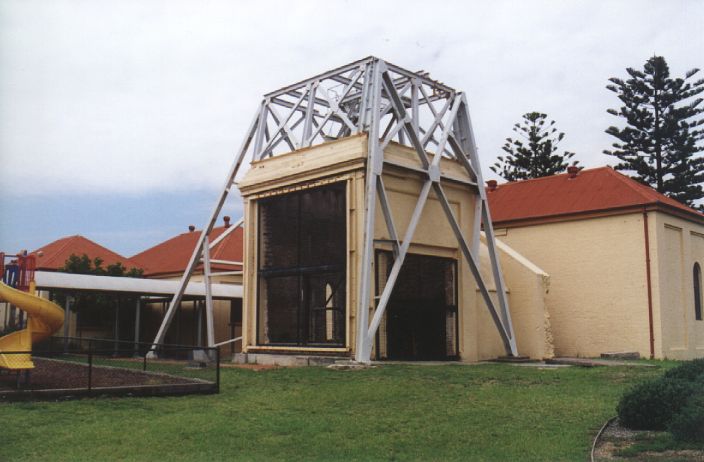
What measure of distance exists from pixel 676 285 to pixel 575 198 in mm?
5175

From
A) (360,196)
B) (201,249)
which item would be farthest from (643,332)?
(201,249)

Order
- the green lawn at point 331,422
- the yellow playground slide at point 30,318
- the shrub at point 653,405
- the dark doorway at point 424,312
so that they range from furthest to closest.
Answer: the dark doorway at point 424,312
the yellow playground slide at point 30,318
the shrub at point 653,405
the green lawn at point 331,422

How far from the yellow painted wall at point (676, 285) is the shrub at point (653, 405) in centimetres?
1849

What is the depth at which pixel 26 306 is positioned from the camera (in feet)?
49.9

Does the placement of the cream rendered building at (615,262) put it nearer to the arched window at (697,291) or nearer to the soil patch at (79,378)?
the arched window at (697,291)

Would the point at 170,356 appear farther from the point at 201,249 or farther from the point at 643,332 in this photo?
the point at 643,332

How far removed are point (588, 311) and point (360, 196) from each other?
13415 millimetres

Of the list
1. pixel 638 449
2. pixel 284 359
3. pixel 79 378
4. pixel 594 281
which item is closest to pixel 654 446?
pixel 638 449

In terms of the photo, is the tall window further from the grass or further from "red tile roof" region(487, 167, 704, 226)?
the grass

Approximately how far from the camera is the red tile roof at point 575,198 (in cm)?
2973

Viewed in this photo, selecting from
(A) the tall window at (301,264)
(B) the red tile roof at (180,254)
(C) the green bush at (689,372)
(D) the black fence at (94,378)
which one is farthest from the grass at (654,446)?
(B) the red tile roof at (180,254)

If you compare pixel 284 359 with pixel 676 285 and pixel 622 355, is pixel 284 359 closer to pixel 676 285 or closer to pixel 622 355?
pixel 622 355

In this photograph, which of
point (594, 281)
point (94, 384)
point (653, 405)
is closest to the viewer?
point (653, 405)

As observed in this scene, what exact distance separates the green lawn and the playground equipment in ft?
12.3
